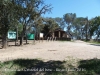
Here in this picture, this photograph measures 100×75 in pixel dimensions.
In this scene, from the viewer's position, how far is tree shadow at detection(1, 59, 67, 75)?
24.3ft

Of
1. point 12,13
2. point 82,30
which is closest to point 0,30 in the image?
point 12,13

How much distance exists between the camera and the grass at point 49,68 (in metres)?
7.37

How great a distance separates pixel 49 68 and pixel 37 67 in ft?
1.89

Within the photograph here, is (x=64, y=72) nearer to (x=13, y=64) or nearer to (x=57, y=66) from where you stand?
(x=57, y=66)

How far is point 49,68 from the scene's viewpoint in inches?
306

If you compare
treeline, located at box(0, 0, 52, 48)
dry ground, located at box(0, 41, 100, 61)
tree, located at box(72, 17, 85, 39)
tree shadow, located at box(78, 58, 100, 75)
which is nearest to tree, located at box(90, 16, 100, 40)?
tree, located at box(72, 17, 85, 39)

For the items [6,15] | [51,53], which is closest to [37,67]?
[51,53]

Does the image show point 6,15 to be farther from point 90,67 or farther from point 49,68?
point 90,67

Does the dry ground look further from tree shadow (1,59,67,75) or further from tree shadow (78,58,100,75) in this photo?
tree shadow (78,58,100,75)

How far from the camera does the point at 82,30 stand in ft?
300

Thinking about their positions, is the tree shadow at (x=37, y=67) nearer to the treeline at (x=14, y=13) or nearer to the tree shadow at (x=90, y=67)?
the tree shadow at (x=90, y=67)

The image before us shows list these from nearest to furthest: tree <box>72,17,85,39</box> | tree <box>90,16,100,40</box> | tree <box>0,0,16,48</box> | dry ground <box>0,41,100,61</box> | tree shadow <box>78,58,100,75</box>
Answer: tree shadow <box>78,58,100,75</box> → dry ground <box>0,41,100,61</box> → tree <box>0,0,16,48</box> → tree <box>90,16,100,40</box> → tree <box>72,17,85,39</box>

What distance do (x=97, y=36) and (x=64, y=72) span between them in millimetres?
64164

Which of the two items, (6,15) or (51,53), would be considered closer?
(51,53)
